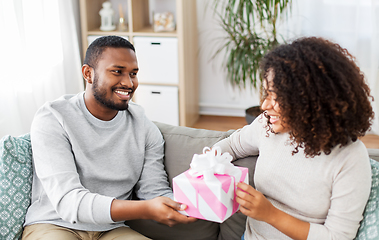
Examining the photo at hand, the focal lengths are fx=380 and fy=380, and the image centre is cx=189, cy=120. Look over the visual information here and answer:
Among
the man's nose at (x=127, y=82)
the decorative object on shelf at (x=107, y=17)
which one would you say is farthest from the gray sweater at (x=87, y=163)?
the decorative object on shelf at (x=107, y=17)

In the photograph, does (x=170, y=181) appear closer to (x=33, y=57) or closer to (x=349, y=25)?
(x=33, y=57)

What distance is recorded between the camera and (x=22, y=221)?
4.33ft

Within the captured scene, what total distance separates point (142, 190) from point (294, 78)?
748 mm

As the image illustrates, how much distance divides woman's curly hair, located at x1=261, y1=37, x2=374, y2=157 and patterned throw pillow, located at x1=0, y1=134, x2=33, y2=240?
→ 0.91m

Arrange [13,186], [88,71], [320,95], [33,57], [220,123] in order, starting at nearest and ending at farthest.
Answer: [320,95]
[13,186]
[88,71]
[33,57]
[220,123]

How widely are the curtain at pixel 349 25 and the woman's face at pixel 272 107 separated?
7.91ft

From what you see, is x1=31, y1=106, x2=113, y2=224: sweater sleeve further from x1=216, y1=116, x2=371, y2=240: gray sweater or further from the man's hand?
x1=216, y1=116, x2=371, y2=240: gray sweater

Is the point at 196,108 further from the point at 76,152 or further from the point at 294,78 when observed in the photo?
the point at 294,78

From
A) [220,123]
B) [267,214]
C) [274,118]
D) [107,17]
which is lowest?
[220,123]

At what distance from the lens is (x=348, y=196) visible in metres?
0.98

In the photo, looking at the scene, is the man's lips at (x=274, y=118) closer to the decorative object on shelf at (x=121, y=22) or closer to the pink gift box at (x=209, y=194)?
the pink gift box at (x=209, y=194)

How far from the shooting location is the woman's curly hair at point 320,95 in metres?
0.95

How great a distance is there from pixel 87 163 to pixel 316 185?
0.76 meters

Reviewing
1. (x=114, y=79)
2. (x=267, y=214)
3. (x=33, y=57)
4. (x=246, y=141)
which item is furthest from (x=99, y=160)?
(x=33, y=57)
